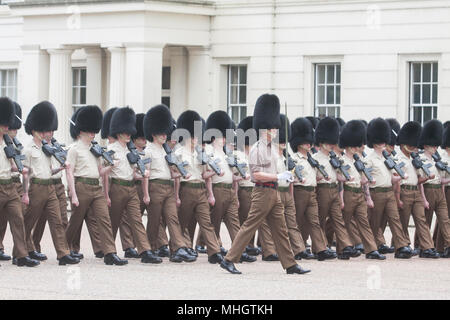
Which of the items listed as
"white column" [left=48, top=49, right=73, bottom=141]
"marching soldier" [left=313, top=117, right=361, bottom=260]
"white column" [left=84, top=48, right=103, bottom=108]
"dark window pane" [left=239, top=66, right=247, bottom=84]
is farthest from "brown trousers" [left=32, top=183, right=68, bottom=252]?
"white column" [left=84, top=48, right=103, bottom=108]

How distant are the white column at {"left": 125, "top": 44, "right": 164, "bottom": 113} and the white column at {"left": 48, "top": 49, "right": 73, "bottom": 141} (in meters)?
2.05

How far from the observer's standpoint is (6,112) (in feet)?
47.8

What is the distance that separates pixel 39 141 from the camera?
14.8 metres

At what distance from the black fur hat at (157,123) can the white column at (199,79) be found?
38.2 feet

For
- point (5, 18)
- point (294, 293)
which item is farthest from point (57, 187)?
point (5, 18)

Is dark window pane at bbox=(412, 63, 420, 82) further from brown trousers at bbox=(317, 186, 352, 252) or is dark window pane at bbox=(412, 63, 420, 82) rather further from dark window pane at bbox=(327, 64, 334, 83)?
brown trousers at bbox=(317, 186, 352, 252)

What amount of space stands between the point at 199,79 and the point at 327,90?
9.17 ft

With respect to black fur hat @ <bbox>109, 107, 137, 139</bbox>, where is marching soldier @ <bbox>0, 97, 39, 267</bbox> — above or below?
below

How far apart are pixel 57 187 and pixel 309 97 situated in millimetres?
12026

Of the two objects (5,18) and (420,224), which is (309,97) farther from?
(420,224)

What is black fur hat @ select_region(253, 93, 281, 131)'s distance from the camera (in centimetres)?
1395

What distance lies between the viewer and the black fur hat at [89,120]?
15102 mm

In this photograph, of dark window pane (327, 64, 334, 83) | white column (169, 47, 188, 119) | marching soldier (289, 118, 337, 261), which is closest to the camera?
marching soldier (289, 118, 337, 261)

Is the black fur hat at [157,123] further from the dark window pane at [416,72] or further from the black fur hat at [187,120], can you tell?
the dark window pane at [416,72]
